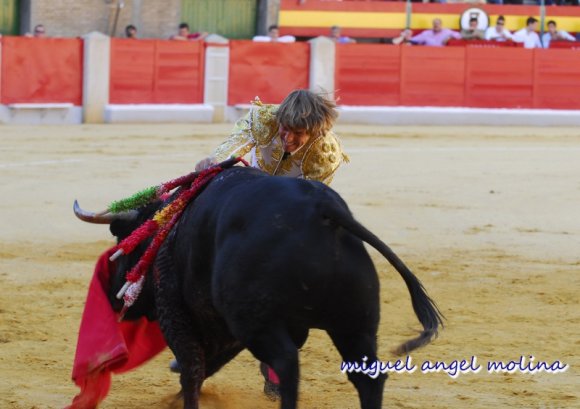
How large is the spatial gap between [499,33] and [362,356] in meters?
12.7

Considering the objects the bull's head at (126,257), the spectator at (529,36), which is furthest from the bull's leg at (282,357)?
the spectator at (529,36)

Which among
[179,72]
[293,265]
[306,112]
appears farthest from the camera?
[179,72]

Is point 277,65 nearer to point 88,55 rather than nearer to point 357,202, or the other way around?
point 88,55

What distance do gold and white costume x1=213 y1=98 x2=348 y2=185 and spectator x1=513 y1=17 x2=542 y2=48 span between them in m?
12.0

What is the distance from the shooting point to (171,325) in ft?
10.1

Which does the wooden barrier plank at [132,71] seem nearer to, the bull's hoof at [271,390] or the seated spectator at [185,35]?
the seated spectator at [185,35]

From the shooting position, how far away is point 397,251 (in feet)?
19.6

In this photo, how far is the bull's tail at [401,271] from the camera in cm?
258

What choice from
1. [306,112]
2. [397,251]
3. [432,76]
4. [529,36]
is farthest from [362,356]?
[529,36]

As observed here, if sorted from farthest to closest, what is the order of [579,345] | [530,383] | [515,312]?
1. [515,312]
2. [579,345]
3. [530,383]

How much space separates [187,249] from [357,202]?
459cm

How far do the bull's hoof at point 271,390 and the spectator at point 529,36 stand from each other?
12.1m

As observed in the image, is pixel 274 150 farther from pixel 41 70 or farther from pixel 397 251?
pixel 41 70

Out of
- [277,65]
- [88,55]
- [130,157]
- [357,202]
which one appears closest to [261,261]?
[357,202]
